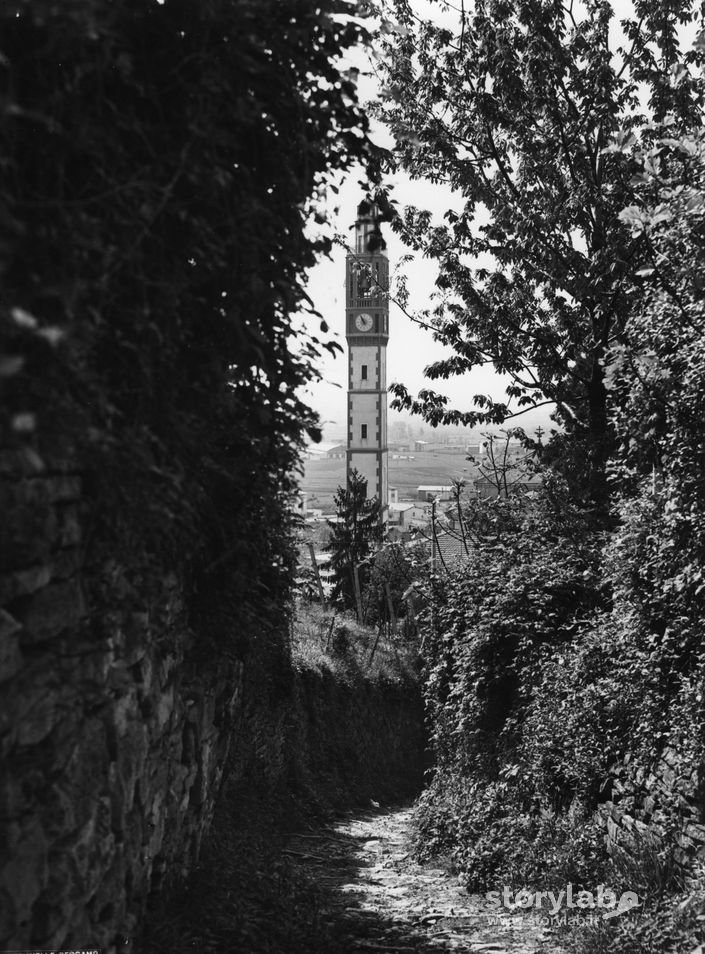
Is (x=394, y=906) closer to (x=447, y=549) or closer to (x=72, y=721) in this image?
(x=72, y=721)

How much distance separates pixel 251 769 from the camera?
9.60 meters

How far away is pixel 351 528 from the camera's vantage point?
3816cm

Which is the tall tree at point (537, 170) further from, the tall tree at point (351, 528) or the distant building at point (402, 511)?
the distant building at point (402, 511)

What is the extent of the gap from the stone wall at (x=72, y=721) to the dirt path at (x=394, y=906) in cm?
207

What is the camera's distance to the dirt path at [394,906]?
19.3ft

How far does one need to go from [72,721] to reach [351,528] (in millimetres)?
34941

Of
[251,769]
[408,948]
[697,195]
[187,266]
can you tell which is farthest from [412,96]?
[408,948]

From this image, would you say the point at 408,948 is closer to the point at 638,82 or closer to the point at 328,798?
the point at 328,798

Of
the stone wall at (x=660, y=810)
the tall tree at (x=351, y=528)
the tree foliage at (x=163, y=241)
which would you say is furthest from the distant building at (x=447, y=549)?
the tree foliage at (x=163, y=241)

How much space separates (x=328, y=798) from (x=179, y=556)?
8.43 meters

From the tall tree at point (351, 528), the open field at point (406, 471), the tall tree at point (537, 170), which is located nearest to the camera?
the tall tree at point (537, 170)

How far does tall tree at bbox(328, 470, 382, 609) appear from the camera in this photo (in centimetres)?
3322

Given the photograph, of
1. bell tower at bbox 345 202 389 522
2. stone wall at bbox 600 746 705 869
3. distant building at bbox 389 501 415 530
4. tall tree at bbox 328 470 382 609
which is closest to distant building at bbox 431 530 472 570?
tall tree at bbox 328 470 382 609

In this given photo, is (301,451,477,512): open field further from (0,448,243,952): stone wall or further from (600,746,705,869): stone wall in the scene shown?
(0,448,243,952): stone wall
